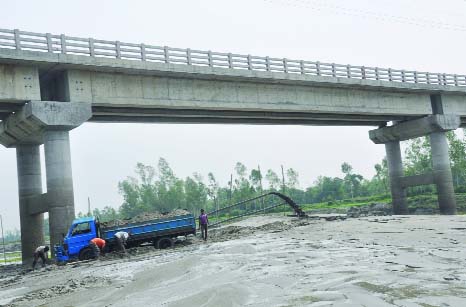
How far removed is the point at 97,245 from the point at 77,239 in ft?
3.67

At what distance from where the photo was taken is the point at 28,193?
90.9 ft

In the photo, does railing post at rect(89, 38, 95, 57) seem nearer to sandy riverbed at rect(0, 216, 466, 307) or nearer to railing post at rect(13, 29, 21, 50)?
railing post at rect(13, 29, 21, 50)

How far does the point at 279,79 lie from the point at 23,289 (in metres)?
20.2

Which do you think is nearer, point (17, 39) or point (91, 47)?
point (17, 39)

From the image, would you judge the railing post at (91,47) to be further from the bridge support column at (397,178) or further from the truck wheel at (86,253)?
the bridge support column at (397,178)

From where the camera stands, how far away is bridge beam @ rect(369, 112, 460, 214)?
38062 mm

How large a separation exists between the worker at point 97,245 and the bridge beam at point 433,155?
28.5m

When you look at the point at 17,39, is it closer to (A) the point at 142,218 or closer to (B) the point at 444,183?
(A) the point at 142,218

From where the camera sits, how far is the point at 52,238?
22859mm

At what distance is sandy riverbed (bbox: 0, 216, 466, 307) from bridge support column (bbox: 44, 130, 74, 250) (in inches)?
177

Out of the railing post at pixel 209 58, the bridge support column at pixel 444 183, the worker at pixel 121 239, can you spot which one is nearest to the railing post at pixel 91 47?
the railing post at pixel 209 58

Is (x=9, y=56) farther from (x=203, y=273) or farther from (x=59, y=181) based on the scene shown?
(x=203, y=273)

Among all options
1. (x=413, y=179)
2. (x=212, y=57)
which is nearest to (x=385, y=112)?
(x=413, y=179)

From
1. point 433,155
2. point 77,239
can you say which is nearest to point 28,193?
point 77,239
